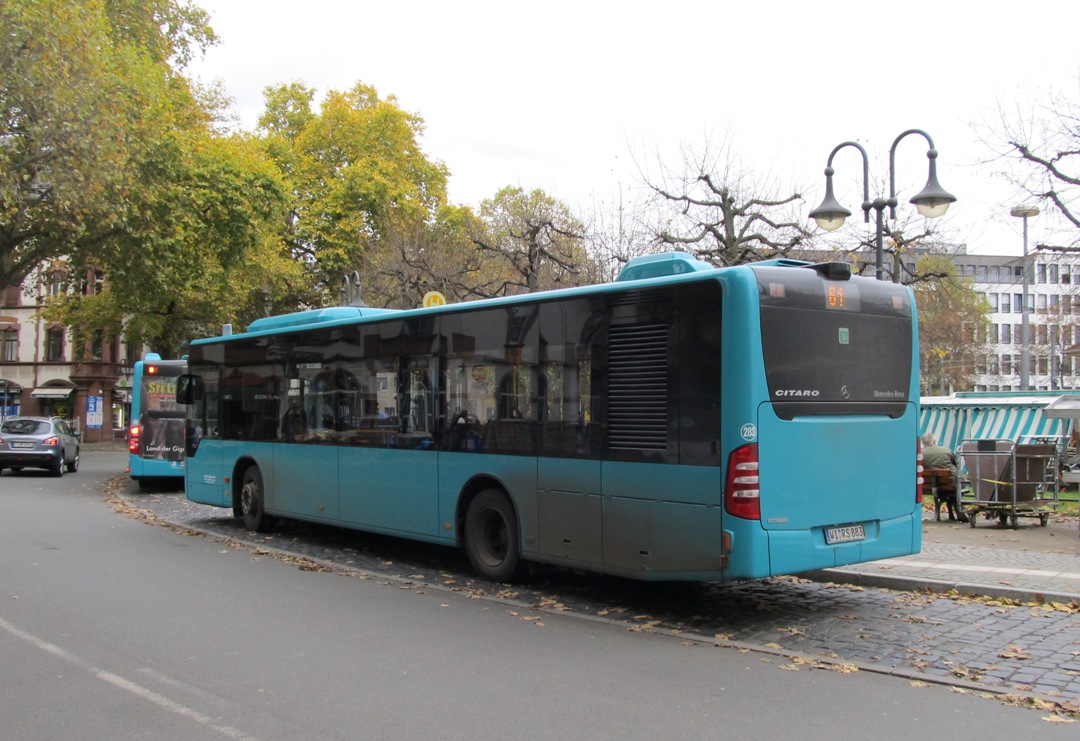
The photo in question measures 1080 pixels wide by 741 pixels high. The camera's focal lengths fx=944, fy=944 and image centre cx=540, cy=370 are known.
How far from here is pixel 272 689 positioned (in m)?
5.96

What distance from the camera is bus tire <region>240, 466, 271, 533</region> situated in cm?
1402

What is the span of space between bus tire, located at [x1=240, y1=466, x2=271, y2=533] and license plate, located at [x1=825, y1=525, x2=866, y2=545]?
885 centimetres

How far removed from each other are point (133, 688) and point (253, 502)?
8.48 metres

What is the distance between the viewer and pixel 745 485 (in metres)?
7.27

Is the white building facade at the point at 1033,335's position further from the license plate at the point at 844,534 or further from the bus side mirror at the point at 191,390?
the bus side mirror at the point at 191,390

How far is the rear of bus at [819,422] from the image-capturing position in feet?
24.0

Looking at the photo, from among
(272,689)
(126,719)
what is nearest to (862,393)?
(272,689)

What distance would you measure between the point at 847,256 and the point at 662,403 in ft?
63.0

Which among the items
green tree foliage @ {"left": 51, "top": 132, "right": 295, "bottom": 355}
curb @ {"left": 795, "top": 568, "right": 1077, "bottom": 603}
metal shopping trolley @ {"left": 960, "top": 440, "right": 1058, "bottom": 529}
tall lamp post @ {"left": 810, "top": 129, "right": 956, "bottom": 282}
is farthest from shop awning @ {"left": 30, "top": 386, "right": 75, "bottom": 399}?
curb @ {"left": 795, "top": 568, "right": 1077, "bottom": 603}

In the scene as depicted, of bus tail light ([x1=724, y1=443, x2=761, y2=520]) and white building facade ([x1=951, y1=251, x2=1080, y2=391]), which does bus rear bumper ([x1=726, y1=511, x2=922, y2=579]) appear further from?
white building facade ([x1=951, y1=251, x2=1080, y2=391])

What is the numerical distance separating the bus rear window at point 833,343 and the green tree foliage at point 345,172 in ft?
117

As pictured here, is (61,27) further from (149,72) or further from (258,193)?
(258,193)

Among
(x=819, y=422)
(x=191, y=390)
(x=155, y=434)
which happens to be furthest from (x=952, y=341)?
(x=819, y=422)

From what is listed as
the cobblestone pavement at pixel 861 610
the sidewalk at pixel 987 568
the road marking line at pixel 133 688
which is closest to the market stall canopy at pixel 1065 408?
the sidewalk at pixel 987 568
